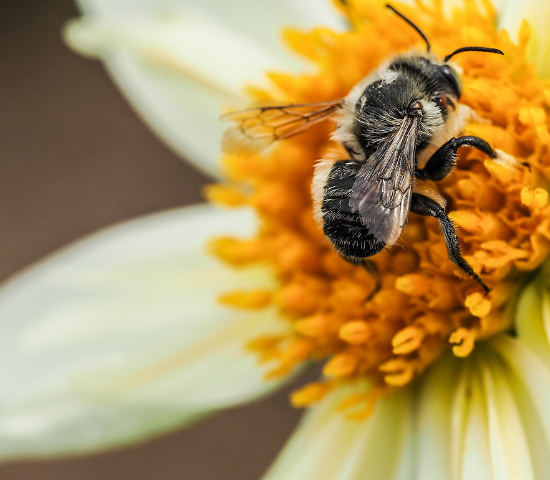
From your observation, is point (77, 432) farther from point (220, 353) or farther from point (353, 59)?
point (353, 59)

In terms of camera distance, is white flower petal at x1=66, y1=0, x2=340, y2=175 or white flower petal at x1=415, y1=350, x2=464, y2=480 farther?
white flower petal at x1=66, y1=0, x2=340, y2=175

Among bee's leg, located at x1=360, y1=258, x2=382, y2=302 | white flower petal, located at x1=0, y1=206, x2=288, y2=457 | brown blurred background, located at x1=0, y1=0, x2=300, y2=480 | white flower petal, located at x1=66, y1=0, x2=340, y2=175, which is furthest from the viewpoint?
brown blurred background, located at x1=0, y1=0, x2=300, y2=480

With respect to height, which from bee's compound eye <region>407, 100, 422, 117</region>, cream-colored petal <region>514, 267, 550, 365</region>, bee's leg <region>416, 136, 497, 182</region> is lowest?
cream-colored petal <region>514, 267, 550, 365</region>

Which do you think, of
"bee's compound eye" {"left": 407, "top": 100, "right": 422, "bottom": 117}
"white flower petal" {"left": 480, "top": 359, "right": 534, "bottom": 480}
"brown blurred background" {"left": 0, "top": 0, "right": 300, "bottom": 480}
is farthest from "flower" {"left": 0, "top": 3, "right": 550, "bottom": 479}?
"brown blurred background" {"left": 0, "top": 0, "right": 300, "bottom": 480}

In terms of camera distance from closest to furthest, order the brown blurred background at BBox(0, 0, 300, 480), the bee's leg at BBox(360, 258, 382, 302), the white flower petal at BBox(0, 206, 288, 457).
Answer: the bee's leg at BBox(360, 258, 382, 302) → the white flower petal at BBox(0, 206, 288, 457) → the brown blurred background at BBox(0, 0, 300, 480)

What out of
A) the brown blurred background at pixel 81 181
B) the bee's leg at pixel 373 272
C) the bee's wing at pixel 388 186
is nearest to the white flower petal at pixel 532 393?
the bee's leg at pixel 373 272

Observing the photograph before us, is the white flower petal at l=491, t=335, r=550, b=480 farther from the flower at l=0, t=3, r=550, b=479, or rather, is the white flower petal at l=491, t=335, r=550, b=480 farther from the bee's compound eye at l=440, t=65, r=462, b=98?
the bee's compound eye at l=440, t=65, r=462, b=98

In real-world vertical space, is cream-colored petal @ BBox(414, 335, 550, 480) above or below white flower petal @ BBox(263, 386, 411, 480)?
below
